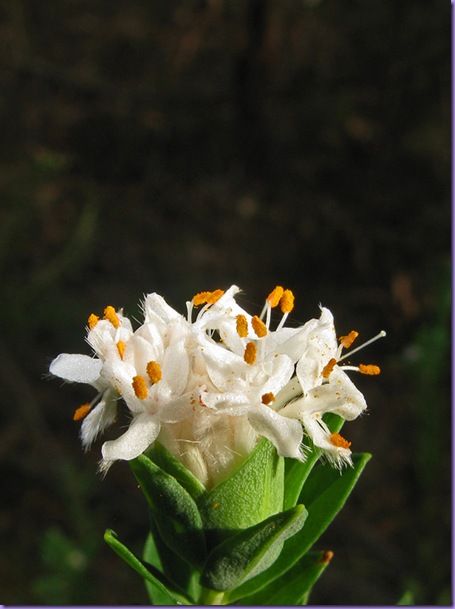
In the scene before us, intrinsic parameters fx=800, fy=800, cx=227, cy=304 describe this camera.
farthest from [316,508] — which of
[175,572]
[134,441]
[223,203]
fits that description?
[223,203]

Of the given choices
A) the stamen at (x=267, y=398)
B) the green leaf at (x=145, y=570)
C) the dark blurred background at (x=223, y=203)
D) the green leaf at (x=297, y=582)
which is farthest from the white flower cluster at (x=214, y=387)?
the dark blurred background at (x=223, y=203)

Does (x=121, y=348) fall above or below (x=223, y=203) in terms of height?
above

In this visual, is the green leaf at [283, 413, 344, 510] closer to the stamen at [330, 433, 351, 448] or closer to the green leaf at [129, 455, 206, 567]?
the stamen at [330, 433, 351, 448]

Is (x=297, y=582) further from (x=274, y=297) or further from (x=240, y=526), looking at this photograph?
(x=274, y=297)

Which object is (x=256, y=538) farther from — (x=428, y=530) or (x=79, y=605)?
(x=428, y=530)

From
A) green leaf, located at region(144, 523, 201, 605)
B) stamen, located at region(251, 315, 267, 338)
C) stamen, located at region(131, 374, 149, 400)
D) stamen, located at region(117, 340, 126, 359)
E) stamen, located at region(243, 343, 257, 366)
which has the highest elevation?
stamen, located at region(117, 340, 126, 359)

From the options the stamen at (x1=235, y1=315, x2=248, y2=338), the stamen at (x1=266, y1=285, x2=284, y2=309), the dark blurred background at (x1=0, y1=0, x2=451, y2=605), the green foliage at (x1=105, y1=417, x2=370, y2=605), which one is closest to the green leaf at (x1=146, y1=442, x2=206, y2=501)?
the green foliage at (x1=105, y1=417, x2=370, y2=605)
